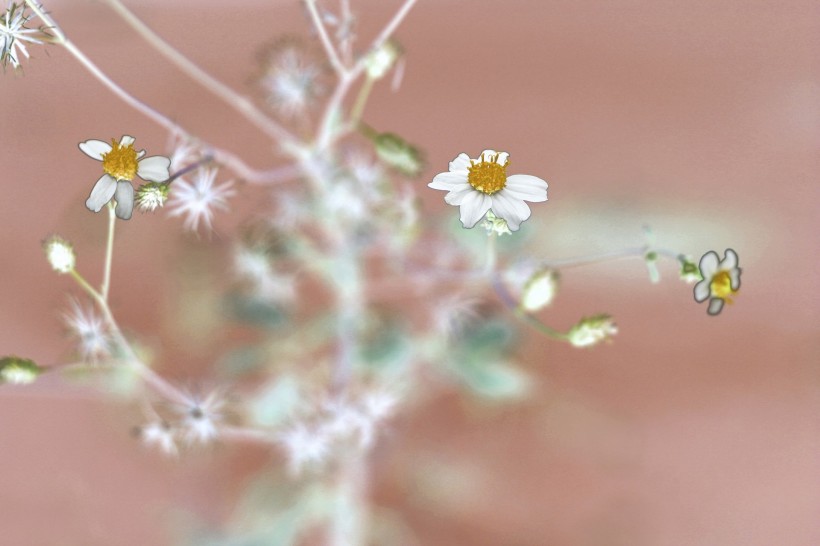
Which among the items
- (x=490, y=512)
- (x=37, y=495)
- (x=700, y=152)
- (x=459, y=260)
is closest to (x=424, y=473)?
(x=490, y=512)

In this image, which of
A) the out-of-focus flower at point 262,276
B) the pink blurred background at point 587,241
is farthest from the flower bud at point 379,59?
the pink blurred background at point 587,241

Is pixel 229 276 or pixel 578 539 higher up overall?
pixel 229 276

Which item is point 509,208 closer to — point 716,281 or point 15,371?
point 716,281

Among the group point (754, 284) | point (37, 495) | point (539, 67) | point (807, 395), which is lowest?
point (37, 495)

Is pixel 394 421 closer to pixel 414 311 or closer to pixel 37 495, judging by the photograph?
pixel 414 311

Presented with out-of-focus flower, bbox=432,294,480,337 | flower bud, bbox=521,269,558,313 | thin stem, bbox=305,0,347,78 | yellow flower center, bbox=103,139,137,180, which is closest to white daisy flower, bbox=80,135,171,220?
yellow flower center, bbox=103,139,137,180

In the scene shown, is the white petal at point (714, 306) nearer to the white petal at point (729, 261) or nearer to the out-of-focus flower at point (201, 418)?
the white petal at point (729, 261)

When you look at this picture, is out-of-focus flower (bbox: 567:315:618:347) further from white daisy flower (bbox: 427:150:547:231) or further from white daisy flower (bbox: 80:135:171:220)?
white daisy flower (bbox: 80:135:171:220)

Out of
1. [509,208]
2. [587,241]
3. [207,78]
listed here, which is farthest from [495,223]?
[587,241]
